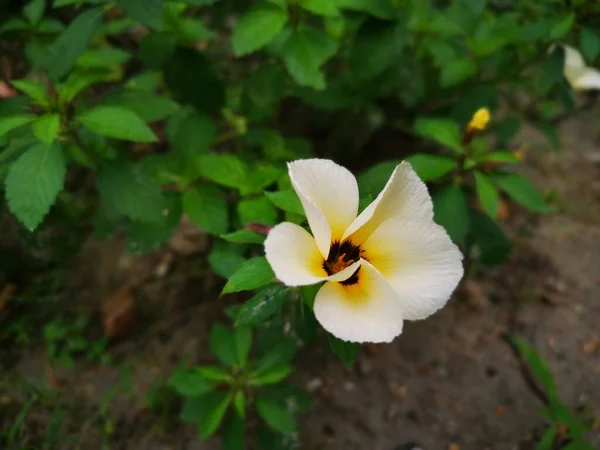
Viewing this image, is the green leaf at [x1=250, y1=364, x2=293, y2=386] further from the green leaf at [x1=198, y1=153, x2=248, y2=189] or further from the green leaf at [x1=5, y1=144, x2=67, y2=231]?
the green leaf at [x1=5, y1=144, x2=67, y2=231]

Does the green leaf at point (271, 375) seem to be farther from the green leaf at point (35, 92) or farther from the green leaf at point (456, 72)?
the green leaf at point (456, 72)

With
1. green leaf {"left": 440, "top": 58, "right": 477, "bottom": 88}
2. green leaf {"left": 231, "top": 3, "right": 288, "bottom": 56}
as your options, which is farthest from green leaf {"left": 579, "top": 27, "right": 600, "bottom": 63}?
green leaf {"left": 231, "top": 3, "right": 288, "bottom": 56}

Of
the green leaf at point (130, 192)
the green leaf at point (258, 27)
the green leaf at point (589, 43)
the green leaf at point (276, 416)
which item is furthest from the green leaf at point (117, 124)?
the green leaf at point (589, 43)

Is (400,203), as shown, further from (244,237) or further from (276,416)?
(276,416)

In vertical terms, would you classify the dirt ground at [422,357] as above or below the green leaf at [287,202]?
below

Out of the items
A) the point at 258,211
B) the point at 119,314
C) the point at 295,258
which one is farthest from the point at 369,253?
the point at 119,314
